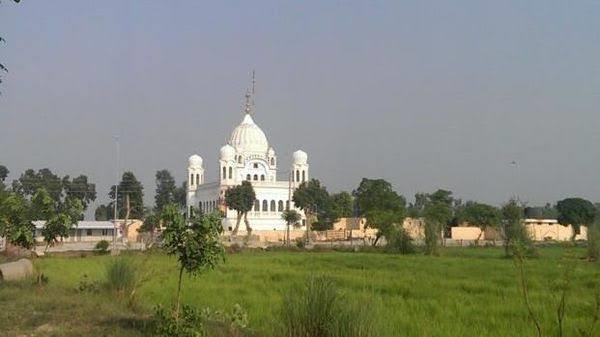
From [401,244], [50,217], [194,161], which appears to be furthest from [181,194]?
[50,217]

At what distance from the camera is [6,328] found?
39.6 ft

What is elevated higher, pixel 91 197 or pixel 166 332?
pixel 91 197

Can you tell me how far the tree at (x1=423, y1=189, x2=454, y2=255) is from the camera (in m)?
44.4

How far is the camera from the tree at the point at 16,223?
2059 centimetres

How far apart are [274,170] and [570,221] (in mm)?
44225

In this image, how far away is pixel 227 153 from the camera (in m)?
101

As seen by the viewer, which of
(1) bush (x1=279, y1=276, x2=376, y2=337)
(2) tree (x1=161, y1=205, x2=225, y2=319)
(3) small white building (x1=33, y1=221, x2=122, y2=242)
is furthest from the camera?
(3) small white building (x1=33, y1=221, x2=122, y2=242)

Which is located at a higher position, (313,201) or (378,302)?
(313,201)

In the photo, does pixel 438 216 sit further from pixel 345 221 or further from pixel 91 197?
pixel 91 197

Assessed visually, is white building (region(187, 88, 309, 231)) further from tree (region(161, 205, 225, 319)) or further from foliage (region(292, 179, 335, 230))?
tree (region(161, 205, 225, 319))

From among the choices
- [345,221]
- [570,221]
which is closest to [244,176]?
[345,221]

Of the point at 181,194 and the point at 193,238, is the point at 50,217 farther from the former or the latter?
the point at 181,194

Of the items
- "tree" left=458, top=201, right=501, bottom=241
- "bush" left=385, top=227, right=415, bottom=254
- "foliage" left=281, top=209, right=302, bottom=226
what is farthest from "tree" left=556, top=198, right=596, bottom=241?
"bush" left=385, top=227, right=415, bottom=254

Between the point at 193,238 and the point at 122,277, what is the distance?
7.57 m
